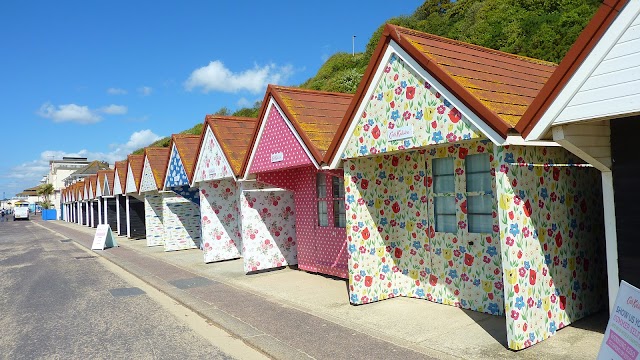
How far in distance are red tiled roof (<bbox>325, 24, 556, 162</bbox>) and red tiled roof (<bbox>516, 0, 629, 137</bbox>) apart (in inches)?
9.7

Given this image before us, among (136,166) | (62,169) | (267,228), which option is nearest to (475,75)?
(267,228)

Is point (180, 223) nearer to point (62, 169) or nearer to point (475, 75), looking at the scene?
point (475, 75)

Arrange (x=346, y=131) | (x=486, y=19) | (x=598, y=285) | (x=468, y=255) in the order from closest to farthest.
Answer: (x=598, y=285), (x=468, y=255), (x=346, y=131), (x=486, y=19)

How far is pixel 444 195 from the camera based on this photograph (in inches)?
314

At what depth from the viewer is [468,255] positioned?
7648mm

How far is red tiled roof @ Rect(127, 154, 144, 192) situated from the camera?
74.8 feet

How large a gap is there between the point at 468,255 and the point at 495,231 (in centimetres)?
71

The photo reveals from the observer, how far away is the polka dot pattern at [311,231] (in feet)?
36.3

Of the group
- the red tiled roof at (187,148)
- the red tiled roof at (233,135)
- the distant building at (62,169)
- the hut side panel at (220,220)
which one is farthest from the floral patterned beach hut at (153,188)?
the distant building at (62,169)

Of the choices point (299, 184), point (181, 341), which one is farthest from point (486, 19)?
point (181, 341)

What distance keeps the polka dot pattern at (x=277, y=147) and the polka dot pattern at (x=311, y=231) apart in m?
0.72

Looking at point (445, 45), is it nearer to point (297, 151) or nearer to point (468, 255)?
point (468, 255)

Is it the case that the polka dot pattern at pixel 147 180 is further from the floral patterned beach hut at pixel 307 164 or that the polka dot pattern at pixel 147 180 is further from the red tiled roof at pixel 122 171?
the floral patterned beach hut at pixel 307 164

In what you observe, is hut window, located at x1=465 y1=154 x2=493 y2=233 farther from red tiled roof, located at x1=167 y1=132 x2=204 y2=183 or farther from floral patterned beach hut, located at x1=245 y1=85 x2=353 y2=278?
red tiled roof, located at x1=167 y1=132 x2=204 y2=183
